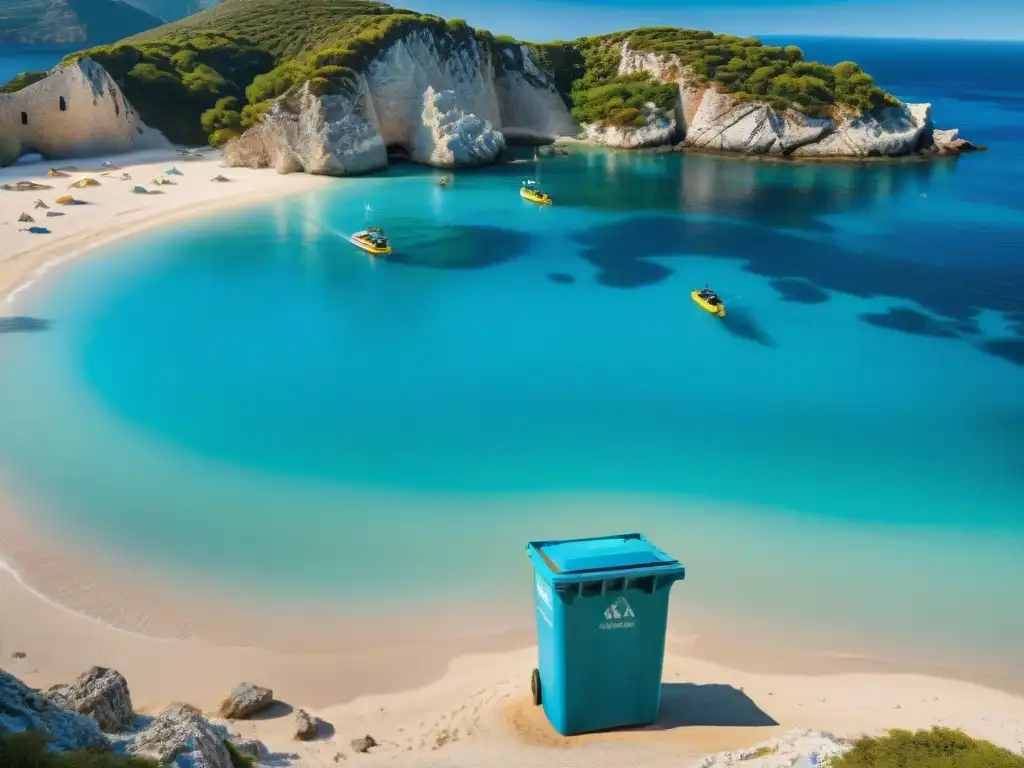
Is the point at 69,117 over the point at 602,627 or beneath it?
over

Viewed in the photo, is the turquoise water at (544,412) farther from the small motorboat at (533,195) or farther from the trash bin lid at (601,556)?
the small motorboat at (533,195)

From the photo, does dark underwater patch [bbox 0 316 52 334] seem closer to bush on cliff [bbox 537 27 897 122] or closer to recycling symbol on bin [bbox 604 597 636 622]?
recycling symbol on bin [bbox 604 597 636 622]

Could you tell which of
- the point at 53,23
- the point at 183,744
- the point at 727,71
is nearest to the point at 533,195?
the point at 727,71

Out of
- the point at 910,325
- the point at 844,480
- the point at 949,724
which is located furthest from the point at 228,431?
the point at 910,325

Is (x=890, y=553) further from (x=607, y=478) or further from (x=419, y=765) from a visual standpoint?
(x=419, y=765)

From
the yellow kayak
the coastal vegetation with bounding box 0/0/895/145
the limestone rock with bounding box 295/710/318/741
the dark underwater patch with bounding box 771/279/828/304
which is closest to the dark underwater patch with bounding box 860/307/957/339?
the dark underwater patch with bounding box 771/279/828/304

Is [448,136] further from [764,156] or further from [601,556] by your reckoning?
[601,556]
